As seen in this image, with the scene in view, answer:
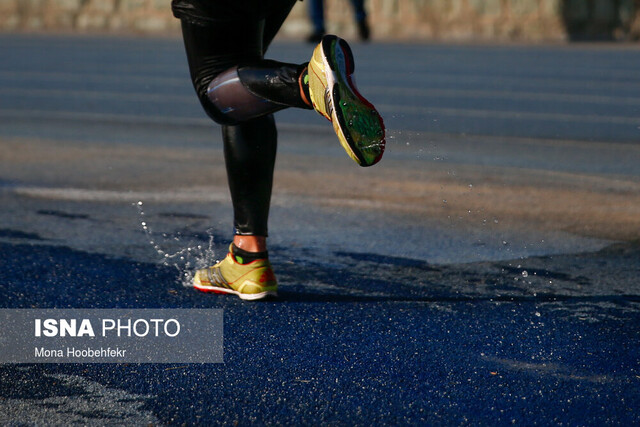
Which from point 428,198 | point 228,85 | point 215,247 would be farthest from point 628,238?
point 228,85

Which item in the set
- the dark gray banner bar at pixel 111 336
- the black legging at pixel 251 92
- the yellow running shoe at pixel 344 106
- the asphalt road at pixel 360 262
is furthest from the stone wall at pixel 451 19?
the dark gray banner bar at pixel 111 336

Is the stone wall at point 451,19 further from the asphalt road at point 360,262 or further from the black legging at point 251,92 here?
the black legging at point 251,92

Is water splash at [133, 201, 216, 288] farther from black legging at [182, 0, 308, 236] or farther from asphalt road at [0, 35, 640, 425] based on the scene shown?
black legging at [182, 0, 308, 236]

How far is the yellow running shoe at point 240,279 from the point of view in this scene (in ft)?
12.5

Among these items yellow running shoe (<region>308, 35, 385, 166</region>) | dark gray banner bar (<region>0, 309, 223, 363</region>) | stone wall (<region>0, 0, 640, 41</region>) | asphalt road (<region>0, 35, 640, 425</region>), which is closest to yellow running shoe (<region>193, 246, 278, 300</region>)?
asphalt road (<region>0, 35, 640, 425</region>)

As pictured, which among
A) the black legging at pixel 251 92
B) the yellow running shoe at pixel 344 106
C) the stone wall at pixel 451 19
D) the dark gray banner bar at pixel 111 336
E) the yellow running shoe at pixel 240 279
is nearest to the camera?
the dark gray banner bar at pixel 111 336

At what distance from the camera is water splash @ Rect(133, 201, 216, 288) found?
13.9ft

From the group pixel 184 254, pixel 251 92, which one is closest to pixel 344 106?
pixel 251 92

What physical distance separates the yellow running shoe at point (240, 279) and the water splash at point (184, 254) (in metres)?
0.11

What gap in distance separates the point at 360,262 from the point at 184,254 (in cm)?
71

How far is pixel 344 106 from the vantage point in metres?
3.32

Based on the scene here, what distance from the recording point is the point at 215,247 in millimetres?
4629

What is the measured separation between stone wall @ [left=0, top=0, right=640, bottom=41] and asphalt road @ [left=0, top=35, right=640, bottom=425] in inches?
410

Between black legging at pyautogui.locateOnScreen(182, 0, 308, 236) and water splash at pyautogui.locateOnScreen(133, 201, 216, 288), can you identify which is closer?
black legging at pyautogui.locateOnScreen(182, 0, 308, 236)
